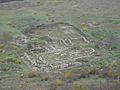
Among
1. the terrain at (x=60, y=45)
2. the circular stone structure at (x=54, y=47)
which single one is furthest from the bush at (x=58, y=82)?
the circular stone structure at (x=54, y=47)

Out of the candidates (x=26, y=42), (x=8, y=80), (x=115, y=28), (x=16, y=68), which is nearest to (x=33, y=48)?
(x=26, y=42)

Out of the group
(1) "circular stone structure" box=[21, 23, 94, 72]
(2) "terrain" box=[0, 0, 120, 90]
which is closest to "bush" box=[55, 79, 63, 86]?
(2) "terrain" box=[0, 0, 120, 90]

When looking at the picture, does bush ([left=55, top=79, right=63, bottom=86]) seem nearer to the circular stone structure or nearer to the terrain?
the terrain

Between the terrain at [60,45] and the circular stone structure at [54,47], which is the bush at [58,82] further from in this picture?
the circular stone structure at [54,47]

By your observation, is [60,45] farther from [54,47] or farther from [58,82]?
[58,82]

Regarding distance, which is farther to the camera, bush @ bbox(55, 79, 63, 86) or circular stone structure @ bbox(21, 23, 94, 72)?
circular stone structure @ bbox(21, 23, 94, 72)

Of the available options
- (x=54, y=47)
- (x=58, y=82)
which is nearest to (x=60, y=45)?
(x=54, y=47)

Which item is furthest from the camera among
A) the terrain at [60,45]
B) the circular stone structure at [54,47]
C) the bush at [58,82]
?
the circular stone structure at [54,47]

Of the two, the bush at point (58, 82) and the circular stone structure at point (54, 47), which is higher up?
the bush at point (58, 82)
